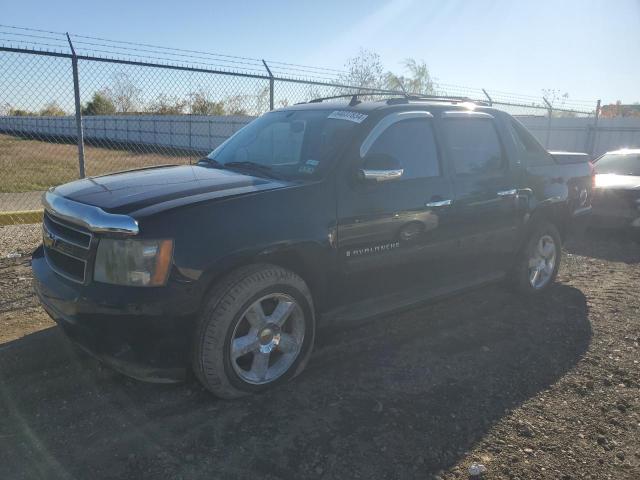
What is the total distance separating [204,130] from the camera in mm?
25609

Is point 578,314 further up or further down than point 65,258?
further down

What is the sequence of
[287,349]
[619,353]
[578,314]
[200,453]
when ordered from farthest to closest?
[578,314]
[619,353]
[287,349]
[200,453]

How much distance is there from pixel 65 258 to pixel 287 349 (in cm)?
148

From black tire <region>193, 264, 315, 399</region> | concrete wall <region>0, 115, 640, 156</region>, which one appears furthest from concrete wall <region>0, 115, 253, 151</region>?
black tire <region>193, 264, 315, 399</region>

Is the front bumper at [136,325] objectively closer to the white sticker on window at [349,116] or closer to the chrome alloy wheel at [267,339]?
the chrome alloy wheel at [267,339]

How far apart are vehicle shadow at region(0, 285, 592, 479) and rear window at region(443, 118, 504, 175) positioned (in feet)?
4.64

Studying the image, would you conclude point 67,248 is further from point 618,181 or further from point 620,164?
point 620,164

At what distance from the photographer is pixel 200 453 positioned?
2680 millimetres

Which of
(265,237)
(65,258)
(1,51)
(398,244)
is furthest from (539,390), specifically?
(1,51)

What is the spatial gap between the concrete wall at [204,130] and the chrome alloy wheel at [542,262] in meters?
10.4

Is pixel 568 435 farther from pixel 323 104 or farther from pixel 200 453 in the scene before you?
pixel 323 104

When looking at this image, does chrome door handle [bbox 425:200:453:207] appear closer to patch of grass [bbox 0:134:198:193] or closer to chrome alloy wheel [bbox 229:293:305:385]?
chrome alloy wheel [bbox 229:293:305:385]

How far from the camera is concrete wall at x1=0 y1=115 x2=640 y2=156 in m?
18.7

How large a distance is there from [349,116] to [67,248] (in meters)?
2.11
